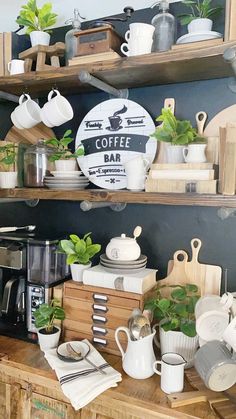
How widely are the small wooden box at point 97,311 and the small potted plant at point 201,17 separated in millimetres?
981

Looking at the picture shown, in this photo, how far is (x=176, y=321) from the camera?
1.17 m

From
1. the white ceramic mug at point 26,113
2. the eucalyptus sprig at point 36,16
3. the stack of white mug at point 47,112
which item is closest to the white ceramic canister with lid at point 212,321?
the stack of white mug at point 47,112

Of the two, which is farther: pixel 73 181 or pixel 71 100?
pixel 71 100

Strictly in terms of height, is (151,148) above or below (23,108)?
below

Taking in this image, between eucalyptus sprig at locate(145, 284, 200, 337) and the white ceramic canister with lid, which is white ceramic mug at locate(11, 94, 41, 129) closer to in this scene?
eucalyptus sprig at locate(145, 284, 200, 337)

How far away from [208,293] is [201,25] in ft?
3.23

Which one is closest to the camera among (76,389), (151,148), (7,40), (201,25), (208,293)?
(76,389)

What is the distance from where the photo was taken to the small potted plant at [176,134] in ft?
3.91

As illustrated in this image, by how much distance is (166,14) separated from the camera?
1.27m

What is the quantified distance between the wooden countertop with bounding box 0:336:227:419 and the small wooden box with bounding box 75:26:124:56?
46.3 inches

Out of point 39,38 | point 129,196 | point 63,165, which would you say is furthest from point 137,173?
point 39,38

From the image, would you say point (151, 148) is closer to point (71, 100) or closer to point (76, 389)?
point (71, 100)

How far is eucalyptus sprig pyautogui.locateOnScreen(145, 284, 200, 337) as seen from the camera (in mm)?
1168

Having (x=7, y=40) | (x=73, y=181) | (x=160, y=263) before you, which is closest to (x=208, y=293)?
(x=160, y=263)
